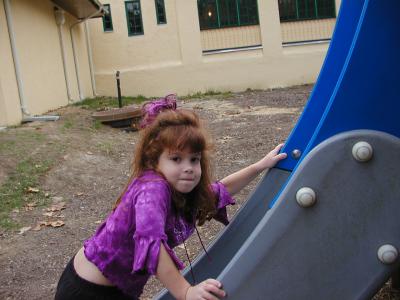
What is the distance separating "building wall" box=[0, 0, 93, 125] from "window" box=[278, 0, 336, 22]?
7.61m

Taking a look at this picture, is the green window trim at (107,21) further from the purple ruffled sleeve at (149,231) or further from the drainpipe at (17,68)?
the purple ruffled sleeve at (149,231)

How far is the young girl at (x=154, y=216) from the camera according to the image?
1.43 metres

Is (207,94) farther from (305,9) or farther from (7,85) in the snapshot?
(7,85)

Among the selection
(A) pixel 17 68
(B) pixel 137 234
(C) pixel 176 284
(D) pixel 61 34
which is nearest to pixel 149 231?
(B) pixel 137 234

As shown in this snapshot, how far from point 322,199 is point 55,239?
306 centimetres

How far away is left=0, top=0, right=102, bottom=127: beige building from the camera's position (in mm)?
8656

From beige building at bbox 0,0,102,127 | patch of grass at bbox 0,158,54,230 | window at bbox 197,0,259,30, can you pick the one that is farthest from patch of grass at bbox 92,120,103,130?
window at bbox 197,0,259,30

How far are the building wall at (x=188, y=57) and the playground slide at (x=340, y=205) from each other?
15535 mm

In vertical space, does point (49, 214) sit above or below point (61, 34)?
below

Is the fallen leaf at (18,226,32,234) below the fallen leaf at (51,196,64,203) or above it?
below

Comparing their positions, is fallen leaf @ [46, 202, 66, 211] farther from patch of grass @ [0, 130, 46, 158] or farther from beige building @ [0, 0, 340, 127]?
beige building @ [0, 0, 340, 127]

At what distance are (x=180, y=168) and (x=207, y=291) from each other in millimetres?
406

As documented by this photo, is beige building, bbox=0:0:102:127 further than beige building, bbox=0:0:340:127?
No

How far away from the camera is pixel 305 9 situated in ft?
56.8
